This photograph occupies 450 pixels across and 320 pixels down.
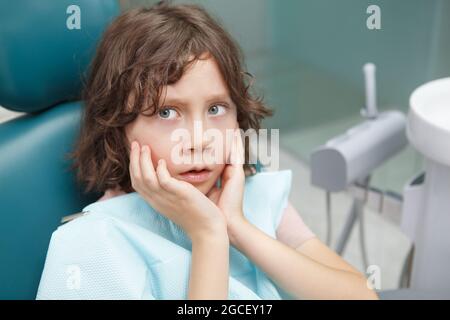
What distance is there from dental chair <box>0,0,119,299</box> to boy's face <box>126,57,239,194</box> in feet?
0.68

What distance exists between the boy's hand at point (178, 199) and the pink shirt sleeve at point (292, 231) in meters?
0.22

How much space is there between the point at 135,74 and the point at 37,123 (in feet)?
0.86

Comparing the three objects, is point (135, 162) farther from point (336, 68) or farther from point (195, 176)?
point (336, 68)

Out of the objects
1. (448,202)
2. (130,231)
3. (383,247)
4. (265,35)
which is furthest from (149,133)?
(383,247)

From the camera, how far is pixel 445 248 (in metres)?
0.93

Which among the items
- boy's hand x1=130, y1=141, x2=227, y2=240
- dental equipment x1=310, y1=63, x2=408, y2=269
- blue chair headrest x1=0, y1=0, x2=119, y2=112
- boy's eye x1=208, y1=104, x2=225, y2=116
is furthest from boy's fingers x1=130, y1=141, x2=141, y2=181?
dental equipment x1=310, y1=63, x2=408, y2=269

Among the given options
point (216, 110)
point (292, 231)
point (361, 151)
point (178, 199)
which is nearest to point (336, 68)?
point (361, 151)

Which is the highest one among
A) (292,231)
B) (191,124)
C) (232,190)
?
(191,124)

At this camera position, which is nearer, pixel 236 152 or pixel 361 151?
pixel 236 152

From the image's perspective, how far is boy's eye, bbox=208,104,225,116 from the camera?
0.78 metres

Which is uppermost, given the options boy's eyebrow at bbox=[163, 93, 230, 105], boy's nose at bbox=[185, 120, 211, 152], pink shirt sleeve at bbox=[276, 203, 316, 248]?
boy's eyebrow at bbox=[163, 93, 230, 105]

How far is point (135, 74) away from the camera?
77 cm

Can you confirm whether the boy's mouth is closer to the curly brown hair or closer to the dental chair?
the curly brown hair

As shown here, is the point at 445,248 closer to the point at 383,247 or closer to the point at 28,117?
the point at 28,117
